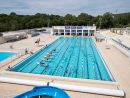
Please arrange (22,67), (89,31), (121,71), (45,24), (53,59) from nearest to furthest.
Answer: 1. (121,71)
2. (22,67)
3. (53,59)
4. (89,31)
5. (45,24)

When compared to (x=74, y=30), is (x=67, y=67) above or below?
below

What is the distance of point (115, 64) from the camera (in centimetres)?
1219

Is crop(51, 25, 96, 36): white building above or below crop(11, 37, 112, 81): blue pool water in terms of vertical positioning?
above

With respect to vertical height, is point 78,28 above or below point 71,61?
above

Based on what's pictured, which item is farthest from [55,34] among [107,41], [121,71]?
[121,71]

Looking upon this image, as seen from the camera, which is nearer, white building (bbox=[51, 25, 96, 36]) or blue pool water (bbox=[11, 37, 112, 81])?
blue pool water (bbox=[11, 37, 112, 81])

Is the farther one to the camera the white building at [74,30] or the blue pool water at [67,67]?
the white building at [74,30]

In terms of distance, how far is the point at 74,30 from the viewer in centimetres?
3512

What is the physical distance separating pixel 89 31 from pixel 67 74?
24.0 meters

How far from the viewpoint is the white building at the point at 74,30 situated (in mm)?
34281

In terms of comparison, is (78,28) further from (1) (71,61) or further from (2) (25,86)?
(2) (25,86)

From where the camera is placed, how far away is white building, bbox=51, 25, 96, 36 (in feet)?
112

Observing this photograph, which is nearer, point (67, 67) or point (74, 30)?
point (67, 67)

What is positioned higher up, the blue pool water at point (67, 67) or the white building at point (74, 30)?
the white building at point (74, 30)
